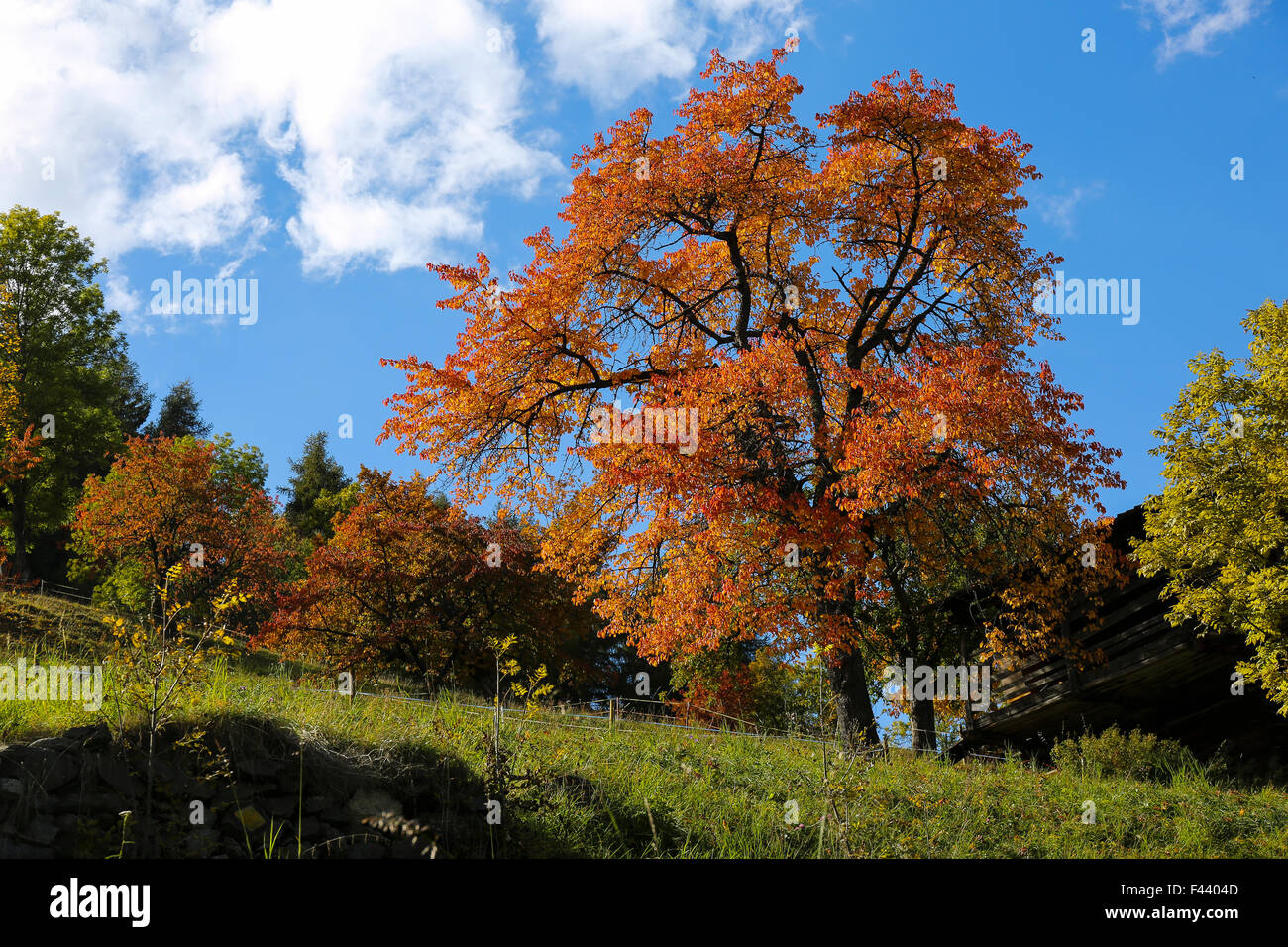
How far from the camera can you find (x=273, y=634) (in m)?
19.9

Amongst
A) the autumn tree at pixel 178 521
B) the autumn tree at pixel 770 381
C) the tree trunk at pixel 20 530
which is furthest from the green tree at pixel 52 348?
the autumn tree at pixel 770 381

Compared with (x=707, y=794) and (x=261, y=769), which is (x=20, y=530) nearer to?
(x=261, y=769)

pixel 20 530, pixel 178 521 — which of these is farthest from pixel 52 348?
pixel 178 521

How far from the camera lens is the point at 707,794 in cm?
861

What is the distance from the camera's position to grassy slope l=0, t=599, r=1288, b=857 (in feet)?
22.0

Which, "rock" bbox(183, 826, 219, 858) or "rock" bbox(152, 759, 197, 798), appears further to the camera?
"rock" bbox(152, 759, 197, 798)

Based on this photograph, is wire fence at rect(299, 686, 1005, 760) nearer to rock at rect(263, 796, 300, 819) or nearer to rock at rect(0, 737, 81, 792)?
rock at rect(263, 796, 300, 819)

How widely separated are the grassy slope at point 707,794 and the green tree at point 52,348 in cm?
2778

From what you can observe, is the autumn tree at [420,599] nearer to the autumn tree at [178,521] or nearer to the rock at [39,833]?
the autumn tree at [178,521]

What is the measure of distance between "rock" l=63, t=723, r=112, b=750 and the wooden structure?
628 inches

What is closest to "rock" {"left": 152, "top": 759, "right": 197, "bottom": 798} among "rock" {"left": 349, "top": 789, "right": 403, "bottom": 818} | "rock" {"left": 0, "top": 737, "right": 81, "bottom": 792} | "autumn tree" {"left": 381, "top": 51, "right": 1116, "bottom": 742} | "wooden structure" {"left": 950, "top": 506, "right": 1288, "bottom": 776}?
"rock" {"left": 0, "top": 737, "right": 81, "bottom": 792}

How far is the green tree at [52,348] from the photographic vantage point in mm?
33656

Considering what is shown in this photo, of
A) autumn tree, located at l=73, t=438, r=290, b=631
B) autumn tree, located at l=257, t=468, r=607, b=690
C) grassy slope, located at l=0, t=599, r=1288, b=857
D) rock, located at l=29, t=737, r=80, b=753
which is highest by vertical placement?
autumn tree, located at l=73, t=438, r=290, b=631

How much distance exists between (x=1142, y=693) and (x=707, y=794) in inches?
570
